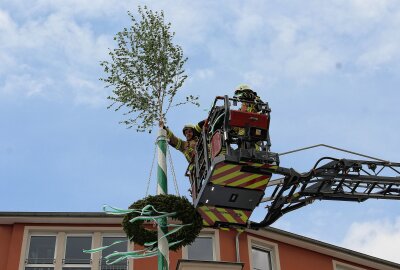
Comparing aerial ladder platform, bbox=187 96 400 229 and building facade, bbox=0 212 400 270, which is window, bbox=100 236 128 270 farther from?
aerial ladder platform, bbox=187 96 400 229

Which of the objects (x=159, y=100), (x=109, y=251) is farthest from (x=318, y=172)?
(x=109, y=251)

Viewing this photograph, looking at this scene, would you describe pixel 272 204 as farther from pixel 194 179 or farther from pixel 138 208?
pixel 138 208

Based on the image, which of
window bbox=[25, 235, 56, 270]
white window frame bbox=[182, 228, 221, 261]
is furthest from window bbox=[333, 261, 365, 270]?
window bbox=[25, 235, 56, 270]

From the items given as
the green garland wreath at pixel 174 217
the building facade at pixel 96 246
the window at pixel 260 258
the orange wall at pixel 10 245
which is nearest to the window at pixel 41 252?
the building facade at pixel 96 246

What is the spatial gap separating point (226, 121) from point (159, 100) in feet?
4.61

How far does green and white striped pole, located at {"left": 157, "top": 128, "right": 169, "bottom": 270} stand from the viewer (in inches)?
480

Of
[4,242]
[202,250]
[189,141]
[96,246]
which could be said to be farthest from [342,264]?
[189,141]

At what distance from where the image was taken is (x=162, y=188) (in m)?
13.1

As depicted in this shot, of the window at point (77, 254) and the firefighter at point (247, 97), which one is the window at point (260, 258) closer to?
the window at point (77, 254)

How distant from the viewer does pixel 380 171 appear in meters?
16.7

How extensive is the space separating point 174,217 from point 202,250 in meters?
11.7

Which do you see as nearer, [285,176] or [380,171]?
[285,176]

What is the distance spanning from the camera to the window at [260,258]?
2500 centimetres

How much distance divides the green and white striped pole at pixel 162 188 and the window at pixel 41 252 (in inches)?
451
